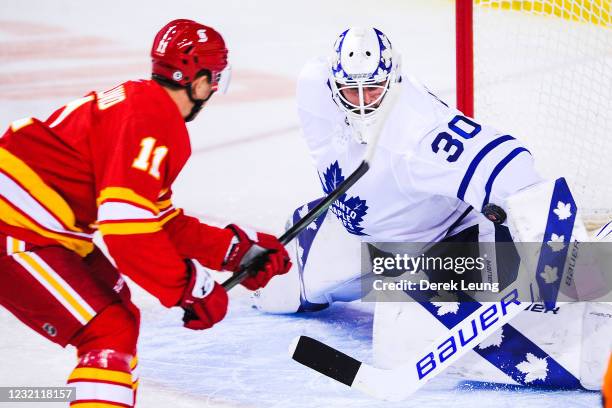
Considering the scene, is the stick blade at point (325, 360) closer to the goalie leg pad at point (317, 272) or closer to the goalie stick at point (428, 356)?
the goalie stick at point (428, 356)

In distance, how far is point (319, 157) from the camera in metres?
3.10

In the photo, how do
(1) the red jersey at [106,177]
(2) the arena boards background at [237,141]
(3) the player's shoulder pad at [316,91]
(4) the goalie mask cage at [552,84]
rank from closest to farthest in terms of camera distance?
(1) the red jersey at [106,177]
(2) the arena boards background at [237,141]
(3) the player's shoulder pad at [316,91]
(4) the goalie mask cage at [552,84]

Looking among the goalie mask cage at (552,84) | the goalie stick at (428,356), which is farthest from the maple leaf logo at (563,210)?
the goalie mask cage at (552,84)

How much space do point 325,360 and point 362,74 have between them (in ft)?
2.33

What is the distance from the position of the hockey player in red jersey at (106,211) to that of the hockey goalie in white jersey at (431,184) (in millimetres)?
485

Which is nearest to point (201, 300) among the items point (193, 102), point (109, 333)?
point (109, 333)

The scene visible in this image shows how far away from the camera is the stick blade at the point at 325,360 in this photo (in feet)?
9.14

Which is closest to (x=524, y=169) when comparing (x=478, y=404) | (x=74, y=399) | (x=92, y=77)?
(x=478, y=404)

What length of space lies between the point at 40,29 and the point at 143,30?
606 mm

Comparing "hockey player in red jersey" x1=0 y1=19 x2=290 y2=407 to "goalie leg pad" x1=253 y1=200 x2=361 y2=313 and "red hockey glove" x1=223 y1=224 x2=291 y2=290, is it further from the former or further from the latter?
"goalie leg pad" x1=253 y1=200 x2=361 y2=313

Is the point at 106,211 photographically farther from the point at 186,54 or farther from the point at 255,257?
the point at 255,257

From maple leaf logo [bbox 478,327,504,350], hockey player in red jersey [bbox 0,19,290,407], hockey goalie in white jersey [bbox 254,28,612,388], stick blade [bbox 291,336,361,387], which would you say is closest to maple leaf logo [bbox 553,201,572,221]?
hockey goalie in white jersey [bbox 254,28,612,388]

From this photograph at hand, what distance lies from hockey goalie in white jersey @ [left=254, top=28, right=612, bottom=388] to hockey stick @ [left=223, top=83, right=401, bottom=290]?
25 millimetres

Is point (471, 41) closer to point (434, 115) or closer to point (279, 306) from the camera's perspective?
point (434, 115)
